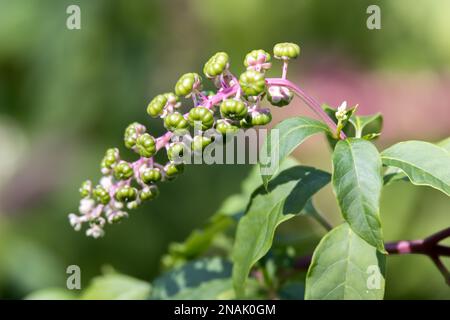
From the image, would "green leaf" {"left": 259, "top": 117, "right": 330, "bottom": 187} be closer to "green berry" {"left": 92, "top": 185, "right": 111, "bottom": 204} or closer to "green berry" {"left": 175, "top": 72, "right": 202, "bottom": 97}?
"green berry" {"left": 175, "top": 72, "right": 202, "bottom": 97}

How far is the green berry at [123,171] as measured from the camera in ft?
4.50

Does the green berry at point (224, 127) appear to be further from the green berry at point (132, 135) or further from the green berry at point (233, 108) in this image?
the green berry at point (132, 135)

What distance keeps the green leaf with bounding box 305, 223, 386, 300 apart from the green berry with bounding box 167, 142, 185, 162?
35 centimetres

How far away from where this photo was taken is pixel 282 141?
126 centimetres

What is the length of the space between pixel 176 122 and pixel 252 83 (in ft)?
0.57

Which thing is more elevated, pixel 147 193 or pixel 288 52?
pixel 288 52

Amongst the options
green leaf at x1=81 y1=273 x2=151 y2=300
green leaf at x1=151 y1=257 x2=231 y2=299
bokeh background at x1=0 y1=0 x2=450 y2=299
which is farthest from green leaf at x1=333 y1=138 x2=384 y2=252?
bokeh background at x1=0 y1=0 x2=450 y2=299

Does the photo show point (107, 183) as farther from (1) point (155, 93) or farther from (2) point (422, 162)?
(1) point (155, 93)

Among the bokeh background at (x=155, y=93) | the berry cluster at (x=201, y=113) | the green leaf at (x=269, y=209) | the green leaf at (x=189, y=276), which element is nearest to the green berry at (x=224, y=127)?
the berry cluster at (x=201, y=113)

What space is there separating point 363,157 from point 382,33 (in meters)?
3.50

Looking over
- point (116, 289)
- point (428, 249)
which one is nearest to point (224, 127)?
point (428, 249)

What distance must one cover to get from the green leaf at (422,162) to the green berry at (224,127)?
1.06 ft

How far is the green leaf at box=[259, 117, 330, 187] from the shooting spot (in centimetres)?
123
